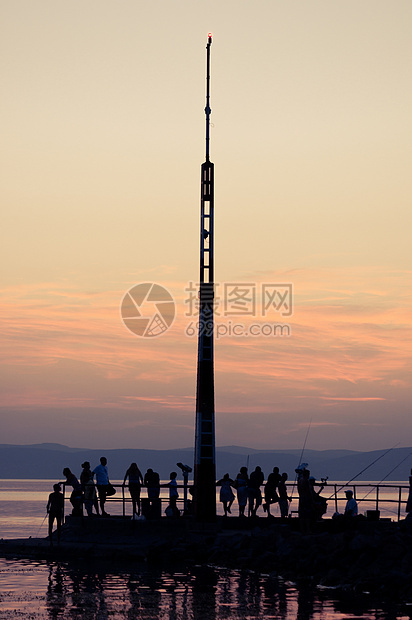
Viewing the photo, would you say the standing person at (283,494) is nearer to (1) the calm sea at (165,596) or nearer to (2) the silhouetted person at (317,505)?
(2) the silhouetted person at (317,505)

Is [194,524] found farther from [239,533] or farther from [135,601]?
[135,601]

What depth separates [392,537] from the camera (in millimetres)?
28562

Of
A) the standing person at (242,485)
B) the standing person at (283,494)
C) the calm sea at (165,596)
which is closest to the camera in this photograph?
the calm sea at (165,596)

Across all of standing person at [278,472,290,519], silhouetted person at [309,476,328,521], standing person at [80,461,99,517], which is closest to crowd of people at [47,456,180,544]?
standing person at [80,461,99,517]

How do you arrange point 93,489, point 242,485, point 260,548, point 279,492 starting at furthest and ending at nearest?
point 242,485 → point 279,492 → point 93,489 → point 260,548

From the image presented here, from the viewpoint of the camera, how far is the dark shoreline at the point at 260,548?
26641 mm

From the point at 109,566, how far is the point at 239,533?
5060 millimetres

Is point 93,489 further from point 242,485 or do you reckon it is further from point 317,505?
point 317,505

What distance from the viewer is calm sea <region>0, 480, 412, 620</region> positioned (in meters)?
21.3

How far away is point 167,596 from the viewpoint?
23828 mm

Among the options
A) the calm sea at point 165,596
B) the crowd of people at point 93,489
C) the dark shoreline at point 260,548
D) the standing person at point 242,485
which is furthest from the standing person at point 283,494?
the calm sea at point 165,596

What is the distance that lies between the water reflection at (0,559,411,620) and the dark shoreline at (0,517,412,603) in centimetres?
87

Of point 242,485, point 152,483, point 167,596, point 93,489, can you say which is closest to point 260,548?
point 242,485

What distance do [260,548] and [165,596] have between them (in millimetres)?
7611
